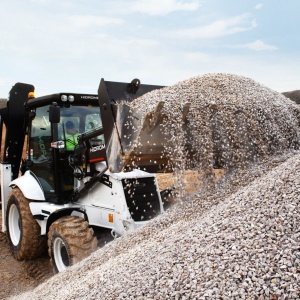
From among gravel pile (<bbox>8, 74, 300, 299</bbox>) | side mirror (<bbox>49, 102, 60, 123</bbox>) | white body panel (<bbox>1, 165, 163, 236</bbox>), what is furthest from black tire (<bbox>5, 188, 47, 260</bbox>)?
gravel pile (<bbox>8, 74, 300, 299</bbox>)

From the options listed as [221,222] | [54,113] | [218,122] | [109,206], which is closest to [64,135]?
[54,113]

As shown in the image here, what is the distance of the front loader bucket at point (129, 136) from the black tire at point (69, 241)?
3.04ft

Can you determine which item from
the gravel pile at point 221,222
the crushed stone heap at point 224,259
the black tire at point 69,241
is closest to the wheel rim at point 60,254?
the black tire at point 69,241

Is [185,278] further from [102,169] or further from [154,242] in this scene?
[102,169]

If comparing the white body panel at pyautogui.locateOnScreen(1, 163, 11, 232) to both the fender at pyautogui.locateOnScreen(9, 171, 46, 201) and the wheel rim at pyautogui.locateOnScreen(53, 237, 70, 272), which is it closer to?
the fender at pyautogui.locateOnScreen(9, 171, 46, 201)

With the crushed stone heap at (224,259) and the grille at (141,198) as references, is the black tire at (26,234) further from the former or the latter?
the crushed stone heap at (224,259)

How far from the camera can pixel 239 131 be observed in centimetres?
412

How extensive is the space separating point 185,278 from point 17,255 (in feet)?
13.0

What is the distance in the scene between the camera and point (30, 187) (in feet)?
18.4

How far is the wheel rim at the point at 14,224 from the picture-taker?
5953mm

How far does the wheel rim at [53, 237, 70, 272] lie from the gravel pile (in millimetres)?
716

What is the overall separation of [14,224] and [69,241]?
195 centimetres

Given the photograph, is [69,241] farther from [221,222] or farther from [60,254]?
[221,222]

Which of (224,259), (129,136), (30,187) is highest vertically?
(129,136)
